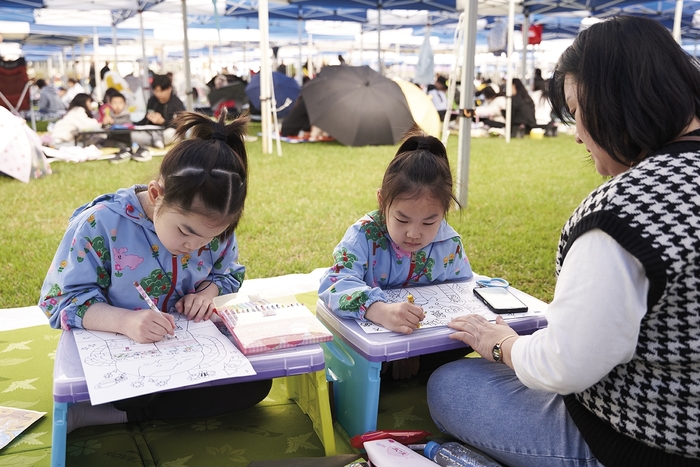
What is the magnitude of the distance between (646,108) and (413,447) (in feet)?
3.01

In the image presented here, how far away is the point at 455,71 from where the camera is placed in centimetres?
426

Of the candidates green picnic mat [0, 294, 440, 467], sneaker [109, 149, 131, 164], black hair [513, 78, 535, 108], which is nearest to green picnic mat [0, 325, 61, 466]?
green picnic mat [0, 294, 440, 467]

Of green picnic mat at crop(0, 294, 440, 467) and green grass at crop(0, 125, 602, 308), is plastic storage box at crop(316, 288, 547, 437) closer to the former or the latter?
green picnic mat at crop(0, 294, 440, 467)

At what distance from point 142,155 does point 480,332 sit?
218 inches

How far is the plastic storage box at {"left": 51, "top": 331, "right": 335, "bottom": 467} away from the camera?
1.27 meters

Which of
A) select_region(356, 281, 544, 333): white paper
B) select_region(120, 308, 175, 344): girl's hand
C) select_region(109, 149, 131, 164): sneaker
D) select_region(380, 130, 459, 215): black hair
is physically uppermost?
select_region(380, 130, 459, 215): black hair

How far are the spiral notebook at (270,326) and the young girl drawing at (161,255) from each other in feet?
0.35

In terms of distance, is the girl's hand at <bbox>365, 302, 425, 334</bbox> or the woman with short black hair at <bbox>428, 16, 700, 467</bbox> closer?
the woman with short black hair at <bbox>428, 16, 700, 467</bbox>

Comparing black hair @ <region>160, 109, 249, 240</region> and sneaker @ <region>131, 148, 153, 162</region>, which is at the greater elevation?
black hair @ <region>160, 109, 249, 240</region>

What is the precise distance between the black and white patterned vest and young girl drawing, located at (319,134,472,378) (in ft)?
1.86

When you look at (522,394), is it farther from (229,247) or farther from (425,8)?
(425,8)

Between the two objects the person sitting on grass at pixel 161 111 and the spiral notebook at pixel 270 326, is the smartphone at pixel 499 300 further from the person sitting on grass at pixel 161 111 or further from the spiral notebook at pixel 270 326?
the person sitting on grass at pixel 161 111

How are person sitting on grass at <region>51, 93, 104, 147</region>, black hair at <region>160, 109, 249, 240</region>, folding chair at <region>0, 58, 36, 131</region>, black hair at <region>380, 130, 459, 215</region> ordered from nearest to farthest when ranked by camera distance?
black hair at <region>160, 109, 249, 240</region>, black hair at <region>380, 130, 459, 215</region>, person sitting on grass at <region>51, 93, 104, 147</region>, folding chair at <region>0, 58, 36, 131</region>

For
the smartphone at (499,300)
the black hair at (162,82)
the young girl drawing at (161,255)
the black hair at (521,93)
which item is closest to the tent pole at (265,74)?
the black hair at (162,82)
